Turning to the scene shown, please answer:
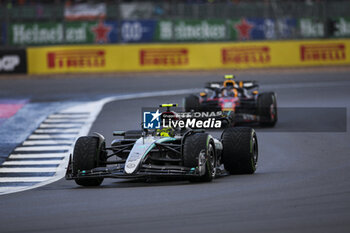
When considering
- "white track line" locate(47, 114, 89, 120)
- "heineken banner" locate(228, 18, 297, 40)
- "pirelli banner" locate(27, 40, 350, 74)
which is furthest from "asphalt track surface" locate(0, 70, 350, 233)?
"heineken banner" locate(228, 18, 297, 40)

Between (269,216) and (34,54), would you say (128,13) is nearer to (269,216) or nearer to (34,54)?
(34,54)

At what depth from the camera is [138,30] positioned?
1515 inches

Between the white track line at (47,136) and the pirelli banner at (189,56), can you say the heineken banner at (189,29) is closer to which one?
the pirelli banner at (189,56)

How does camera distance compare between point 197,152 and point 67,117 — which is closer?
point 197,152

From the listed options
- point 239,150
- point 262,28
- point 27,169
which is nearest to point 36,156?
point 27,169

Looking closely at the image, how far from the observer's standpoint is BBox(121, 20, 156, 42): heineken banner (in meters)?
38.2

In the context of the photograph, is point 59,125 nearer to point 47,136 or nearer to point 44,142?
point 47,136

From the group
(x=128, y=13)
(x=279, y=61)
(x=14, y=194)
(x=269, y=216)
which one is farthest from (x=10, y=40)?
(x=269, y=216)

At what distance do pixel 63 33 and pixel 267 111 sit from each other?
19.8 metres

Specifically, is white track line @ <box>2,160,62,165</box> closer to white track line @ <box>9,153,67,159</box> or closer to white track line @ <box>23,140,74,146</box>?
white track line @ <box>9,153,67,159</box>

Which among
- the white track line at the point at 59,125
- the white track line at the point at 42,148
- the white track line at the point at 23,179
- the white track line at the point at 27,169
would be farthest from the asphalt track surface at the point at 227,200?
the white track line at the point at 59,125

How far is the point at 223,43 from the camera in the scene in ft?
120

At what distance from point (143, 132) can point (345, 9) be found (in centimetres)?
2868

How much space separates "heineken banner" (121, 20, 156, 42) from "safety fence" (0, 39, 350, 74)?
2.09 metres
